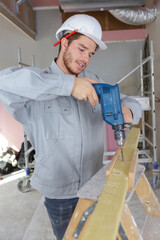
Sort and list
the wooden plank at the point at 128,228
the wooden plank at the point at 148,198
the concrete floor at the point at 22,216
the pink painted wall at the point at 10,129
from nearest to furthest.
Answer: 1. the wooden plank at the point at 128,228
2. the wooden plank at the point at 148,198
3. the concrete floor at the point at 22,216
4. the pink painted wall at the point at 10,129

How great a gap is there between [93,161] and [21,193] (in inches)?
Answer: 80.9

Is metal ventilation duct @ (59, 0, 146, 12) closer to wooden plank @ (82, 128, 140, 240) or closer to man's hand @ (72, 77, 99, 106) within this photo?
man's hand @ (72, 77, 99, 106)

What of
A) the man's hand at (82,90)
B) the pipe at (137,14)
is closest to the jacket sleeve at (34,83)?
the man's hand at (82,90)

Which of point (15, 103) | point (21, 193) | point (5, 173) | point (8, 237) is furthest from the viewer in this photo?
point (5, 173)

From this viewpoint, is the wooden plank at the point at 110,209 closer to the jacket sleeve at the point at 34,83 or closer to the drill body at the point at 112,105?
the drill body at the point at 112,105

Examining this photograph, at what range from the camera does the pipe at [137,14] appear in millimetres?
3235

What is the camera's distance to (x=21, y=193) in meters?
2.99

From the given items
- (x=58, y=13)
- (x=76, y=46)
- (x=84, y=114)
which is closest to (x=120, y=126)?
(x=84, y=114)

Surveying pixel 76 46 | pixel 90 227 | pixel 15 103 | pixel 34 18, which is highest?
pixel 34 18

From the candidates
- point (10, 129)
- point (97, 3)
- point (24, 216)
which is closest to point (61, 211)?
point (24, 216)

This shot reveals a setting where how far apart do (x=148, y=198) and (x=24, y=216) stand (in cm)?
170

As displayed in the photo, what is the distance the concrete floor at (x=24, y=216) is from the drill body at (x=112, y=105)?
1.32m

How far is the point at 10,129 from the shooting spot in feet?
14.5

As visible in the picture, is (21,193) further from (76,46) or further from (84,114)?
(76,46)
